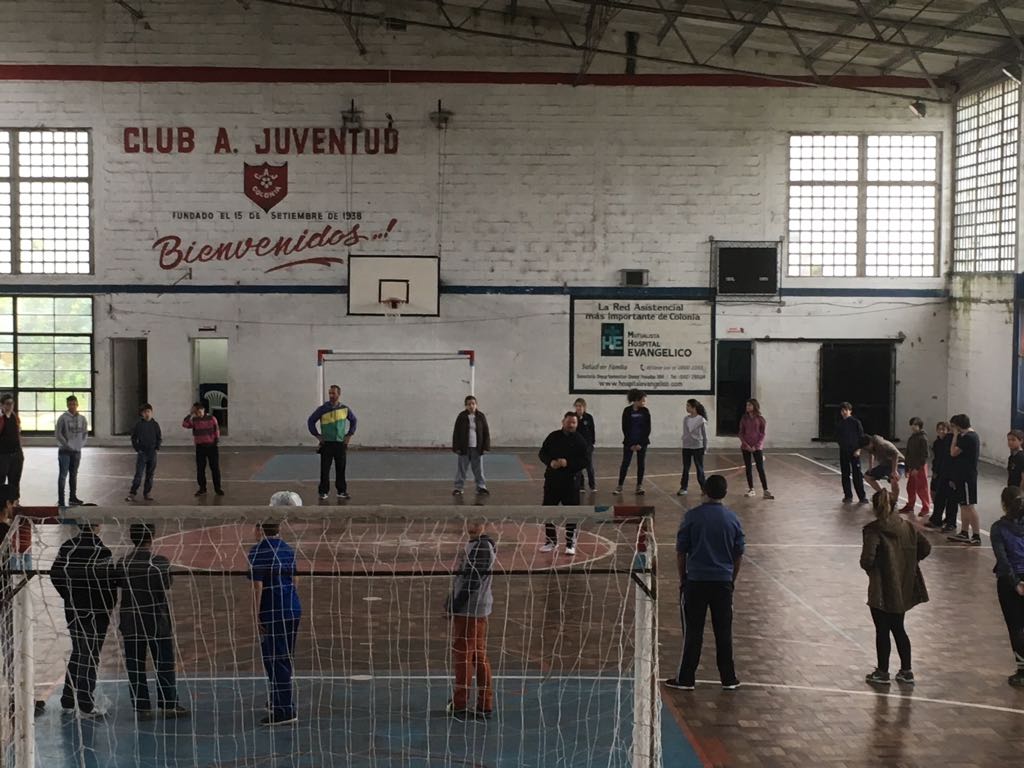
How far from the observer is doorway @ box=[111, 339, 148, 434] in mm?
29859

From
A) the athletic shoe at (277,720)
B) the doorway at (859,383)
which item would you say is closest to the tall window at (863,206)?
the doorway at (859,383)

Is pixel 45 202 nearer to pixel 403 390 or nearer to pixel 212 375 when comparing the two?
pixel 212 375

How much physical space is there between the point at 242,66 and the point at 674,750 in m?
22.9

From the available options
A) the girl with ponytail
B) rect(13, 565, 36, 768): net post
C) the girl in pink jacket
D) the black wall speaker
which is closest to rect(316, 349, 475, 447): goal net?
the black wall speaker

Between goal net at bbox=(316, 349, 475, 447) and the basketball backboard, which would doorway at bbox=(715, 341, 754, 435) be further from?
the basketball backboard

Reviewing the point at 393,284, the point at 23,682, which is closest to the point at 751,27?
the point at 393,284

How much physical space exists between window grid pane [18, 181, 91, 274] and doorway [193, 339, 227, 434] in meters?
3.34

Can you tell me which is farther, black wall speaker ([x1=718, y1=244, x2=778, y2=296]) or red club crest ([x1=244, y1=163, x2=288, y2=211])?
black wall speaker ([x1=718, y1=244, x2=778, y2=296])

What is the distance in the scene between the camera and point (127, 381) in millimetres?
30391

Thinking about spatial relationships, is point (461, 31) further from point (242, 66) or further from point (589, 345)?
point (589, 345)

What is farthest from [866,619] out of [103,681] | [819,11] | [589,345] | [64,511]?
[589,345]

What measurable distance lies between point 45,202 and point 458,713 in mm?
22662

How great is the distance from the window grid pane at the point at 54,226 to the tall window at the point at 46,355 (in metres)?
0.81

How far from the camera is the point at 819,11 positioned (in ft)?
79.2
